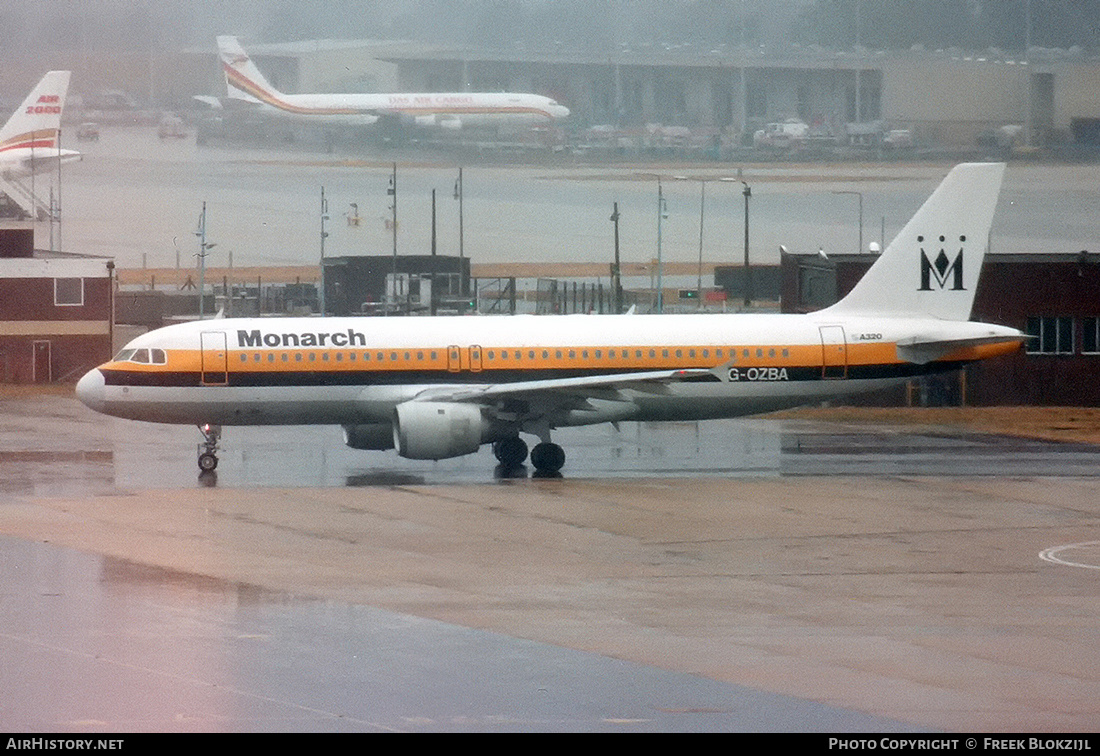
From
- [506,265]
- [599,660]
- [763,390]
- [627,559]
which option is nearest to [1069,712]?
[599,660]

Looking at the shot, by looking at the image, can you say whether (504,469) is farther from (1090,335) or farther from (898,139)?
(898,139)

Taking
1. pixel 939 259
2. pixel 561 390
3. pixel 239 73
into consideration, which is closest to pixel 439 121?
pixel 239 73

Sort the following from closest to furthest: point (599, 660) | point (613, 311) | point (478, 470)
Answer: point (599, 660)
point (478, 470)
point (613, 311)

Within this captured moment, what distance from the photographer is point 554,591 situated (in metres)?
26.7

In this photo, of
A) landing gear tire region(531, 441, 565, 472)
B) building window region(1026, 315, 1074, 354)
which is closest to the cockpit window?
landing gear tire region(531, 441, 565, 472)

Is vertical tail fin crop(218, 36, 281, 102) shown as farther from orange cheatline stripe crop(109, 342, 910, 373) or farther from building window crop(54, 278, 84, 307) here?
orange cheatline stripe crop(109, 342, 910, 373)

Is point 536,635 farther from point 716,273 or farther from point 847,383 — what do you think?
point 716,273

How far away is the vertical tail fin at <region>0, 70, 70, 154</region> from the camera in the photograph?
357ft

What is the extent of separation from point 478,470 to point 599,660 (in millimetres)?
20726

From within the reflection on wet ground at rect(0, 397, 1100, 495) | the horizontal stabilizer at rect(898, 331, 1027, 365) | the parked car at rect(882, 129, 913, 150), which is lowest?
the reflection on wet ground at rect(0, 397, 1100, 495)

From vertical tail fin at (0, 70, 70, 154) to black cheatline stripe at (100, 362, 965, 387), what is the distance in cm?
7257

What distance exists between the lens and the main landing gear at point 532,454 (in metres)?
41.4

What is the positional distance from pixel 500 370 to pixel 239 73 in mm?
83945

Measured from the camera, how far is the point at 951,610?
83.1 ft
